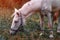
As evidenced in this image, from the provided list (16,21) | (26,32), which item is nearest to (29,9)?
(16,21)

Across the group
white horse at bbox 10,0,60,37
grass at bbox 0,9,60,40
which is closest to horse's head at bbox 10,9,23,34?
white horse at bbox 10,0,60,37

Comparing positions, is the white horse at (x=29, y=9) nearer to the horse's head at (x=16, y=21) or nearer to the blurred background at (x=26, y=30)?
the horse's head at (x=16, y=21)

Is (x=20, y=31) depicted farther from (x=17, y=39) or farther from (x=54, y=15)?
(x=54, y=15)

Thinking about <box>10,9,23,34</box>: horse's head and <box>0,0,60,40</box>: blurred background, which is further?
<box>0,0,60,40</box>: blurred background

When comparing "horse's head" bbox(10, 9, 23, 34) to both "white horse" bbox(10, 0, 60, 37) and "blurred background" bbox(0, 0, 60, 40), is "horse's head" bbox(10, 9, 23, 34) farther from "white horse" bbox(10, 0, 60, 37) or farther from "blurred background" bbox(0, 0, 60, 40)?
"blurred background" bbox(0, 0, 60, 40)

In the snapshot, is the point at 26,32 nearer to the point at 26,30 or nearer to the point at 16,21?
the point at 26,30

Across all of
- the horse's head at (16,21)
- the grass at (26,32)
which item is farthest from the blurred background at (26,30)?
the horse's head at (16,21)

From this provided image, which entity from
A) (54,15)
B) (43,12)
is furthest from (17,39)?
(54,15)

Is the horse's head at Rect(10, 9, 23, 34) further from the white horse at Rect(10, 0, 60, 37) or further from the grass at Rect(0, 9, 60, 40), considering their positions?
the grass at Rect(0, 9, 60, 40)

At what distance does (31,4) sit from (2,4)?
13.2 feet

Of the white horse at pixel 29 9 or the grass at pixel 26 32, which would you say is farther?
the grass at pixel 26 32

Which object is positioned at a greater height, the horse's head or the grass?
the horse's head

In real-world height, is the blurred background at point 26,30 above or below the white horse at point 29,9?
below

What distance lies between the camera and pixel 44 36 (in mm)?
6559
